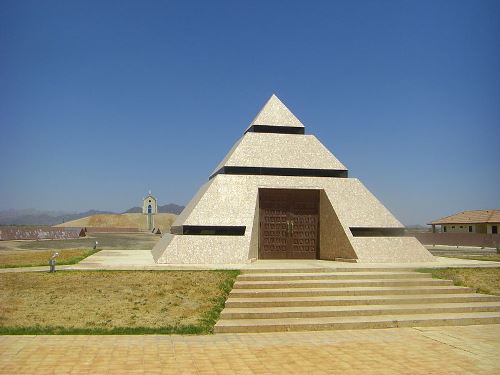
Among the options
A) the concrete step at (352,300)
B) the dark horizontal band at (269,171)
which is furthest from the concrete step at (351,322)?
the dark horizontal band at (269,171)

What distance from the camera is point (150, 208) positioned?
84.9m

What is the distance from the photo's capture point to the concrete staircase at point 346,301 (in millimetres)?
9961

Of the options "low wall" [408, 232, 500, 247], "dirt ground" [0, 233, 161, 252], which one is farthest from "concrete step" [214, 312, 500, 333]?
"low wall" [408, 232, 500, 247]

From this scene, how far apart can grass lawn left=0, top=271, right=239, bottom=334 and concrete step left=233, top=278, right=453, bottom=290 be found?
1.98ft

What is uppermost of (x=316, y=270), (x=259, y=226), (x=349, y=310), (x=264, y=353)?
(x=259, y=226)

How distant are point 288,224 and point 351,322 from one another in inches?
288

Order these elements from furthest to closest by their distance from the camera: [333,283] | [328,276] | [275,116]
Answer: [275,116]
[328,276]
[333,283]

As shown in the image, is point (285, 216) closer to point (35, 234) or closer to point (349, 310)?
point (349, 310)

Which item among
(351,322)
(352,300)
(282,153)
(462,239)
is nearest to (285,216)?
(282,153)

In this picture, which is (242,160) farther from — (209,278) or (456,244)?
(456,244)

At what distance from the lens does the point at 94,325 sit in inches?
374

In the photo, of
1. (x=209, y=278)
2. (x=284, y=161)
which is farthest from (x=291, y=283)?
(x=284, y=161)

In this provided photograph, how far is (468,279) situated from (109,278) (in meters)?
10.3

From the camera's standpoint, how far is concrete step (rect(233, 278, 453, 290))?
11.6 metres
